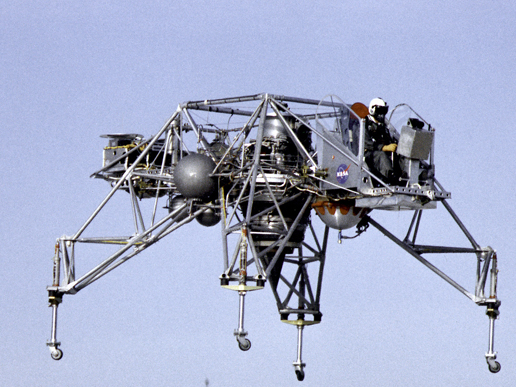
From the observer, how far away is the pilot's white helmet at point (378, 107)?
199ft

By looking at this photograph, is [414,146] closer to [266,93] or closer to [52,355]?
[266,93]

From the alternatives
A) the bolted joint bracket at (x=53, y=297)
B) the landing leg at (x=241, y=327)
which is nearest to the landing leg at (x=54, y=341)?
the bolted joint bracket at (x=53, y=297)

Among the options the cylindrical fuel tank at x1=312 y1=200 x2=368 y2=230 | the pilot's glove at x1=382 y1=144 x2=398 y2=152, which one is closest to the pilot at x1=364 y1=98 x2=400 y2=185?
the pilot's glove at x1=382 y1=144 x2=398 y2=152

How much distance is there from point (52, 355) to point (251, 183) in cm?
1264

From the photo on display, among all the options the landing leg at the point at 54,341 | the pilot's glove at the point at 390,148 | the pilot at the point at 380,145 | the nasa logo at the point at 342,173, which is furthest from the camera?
the landing leg at the point at 54,341

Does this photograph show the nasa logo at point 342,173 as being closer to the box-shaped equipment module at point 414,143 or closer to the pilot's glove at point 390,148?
the pilot's glove at point 390,148

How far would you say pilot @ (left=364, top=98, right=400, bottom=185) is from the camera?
5894 centimetres

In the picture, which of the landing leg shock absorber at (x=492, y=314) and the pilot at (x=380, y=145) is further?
the landing leg shock absorber at (x=492, y=314)

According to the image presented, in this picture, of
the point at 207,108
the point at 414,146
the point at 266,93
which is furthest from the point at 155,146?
the point at 414,146

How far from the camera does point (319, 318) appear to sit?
222 ft

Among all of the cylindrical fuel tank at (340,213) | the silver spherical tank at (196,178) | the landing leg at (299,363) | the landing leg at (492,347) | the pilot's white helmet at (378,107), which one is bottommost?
the landing leg at (299,363)

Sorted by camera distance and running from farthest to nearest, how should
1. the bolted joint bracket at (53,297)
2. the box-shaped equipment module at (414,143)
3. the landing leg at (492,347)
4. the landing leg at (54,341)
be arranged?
1. the bolted joint bracket at (53,297)
2. the landing leg at (54,341)
3. the landing leg at (492,347)
4. the box-shaped equipment module at (414,143)

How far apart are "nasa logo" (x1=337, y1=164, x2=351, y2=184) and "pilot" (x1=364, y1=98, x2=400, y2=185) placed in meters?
0.84

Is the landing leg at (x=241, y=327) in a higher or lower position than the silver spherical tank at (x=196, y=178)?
lower
